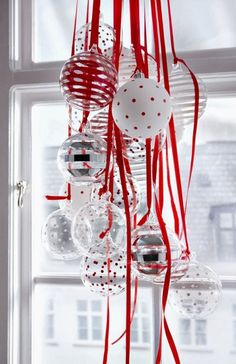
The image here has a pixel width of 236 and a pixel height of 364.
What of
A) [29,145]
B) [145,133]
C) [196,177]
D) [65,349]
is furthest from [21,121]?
[145,133]

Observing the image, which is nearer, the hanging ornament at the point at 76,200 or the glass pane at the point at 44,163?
the hanging ornament at the point at 76,200

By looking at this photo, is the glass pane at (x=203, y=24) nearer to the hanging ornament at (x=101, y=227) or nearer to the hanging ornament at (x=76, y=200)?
the hanging ornament at (x=76, y=200)

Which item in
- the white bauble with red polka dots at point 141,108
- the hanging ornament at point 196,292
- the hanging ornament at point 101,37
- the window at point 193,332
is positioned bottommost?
the window at point 193,332

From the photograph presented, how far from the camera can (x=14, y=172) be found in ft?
5.74

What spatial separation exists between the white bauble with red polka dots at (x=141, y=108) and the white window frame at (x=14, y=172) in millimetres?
827

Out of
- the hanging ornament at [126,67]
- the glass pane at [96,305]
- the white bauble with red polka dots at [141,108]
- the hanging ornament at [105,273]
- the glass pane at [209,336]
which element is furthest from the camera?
the glass pane at [96,305]

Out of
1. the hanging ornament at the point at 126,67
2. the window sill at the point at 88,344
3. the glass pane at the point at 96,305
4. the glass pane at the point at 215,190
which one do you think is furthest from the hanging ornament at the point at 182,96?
the window sill at the point at 88,344

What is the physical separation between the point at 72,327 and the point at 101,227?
3.00ft

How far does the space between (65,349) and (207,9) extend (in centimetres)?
134

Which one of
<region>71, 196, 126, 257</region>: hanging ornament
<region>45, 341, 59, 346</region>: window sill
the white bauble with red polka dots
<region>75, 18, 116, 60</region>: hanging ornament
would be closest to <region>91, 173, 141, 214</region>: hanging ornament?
<region>71, 196, 126, 257</region>: hanging ornament

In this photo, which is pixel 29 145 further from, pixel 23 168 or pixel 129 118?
pixel 129 118

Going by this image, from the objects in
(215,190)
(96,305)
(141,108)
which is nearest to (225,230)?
(215,190)

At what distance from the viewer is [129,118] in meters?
0.84

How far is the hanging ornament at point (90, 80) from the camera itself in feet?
2.96
